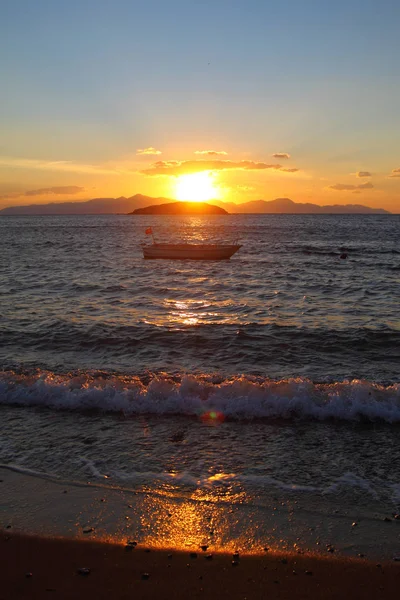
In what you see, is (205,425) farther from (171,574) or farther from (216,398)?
(171,574)

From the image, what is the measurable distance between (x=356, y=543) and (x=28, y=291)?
2402 cm

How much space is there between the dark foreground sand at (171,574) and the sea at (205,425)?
264 millimetres

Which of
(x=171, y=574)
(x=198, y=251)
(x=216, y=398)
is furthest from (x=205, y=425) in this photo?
(x=198, y=251)

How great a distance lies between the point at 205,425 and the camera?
9.48 m

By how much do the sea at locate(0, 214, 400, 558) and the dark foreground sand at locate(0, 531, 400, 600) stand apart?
264mm

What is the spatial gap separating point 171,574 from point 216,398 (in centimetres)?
552

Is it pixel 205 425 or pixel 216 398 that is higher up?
pixel 216 398

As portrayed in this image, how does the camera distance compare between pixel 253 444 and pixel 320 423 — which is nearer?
pixel 253 444

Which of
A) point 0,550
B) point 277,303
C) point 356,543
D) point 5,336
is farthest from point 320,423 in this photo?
point 277,303

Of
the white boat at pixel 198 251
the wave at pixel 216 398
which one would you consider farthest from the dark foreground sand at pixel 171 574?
the white boat at pixel 198 251

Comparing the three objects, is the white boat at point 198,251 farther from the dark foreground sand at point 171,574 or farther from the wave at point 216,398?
the dark foreground sand at point 171,574

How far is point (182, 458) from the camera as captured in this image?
7.88 m

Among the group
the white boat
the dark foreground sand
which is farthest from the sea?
the white boat

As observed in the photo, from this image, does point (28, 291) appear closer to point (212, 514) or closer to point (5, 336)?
point (5, 336)
